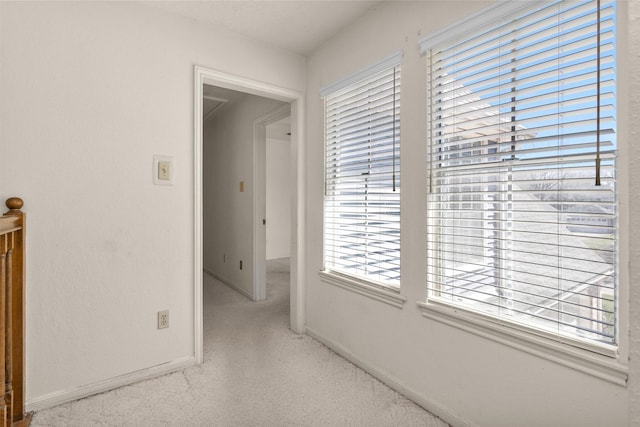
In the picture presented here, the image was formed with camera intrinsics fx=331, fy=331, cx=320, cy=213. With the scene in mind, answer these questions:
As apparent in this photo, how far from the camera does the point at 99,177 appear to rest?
1.98 meters

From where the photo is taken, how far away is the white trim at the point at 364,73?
1.99 meters

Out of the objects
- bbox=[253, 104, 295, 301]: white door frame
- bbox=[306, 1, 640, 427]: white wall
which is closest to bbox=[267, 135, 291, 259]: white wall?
bbox=[253, 104, 295, 301]: white door frame

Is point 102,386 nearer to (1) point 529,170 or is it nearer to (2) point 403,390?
(2) point 403,390

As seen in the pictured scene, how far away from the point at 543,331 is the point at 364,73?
69.6 inches

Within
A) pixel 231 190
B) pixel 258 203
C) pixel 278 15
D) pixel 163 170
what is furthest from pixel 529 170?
pixel 231 190

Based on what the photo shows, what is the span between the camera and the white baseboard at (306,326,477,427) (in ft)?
5.55

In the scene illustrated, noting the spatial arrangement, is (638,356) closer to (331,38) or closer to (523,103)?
(523,103)

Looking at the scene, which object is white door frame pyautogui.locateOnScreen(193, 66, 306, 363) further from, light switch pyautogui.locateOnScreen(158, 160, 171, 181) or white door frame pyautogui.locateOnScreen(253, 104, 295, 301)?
white door frame pyautogui.locateOnScreen(253, 104, 295, 301)

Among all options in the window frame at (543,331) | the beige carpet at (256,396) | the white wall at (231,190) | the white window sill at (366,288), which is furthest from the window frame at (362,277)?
the white wall at (231,190)

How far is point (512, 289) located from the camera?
1486 millimetres

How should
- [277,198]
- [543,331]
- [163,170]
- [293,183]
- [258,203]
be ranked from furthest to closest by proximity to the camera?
1. [277,198]
2. [258,203]
3. [293,183]
4. [163,170]
5. [543,331]

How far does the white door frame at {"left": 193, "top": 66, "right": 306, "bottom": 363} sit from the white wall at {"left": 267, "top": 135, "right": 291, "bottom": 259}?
355cm

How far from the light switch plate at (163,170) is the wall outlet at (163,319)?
0.87m

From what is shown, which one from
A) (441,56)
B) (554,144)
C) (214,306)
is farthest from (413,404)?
(214,306)
